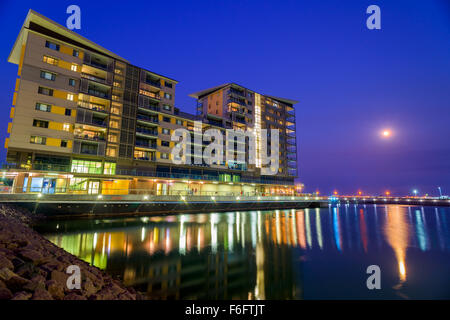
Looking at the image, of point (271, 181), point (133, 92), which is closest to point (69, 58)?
point (133, 92)

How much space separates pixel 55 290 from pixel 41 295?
46 centimetres

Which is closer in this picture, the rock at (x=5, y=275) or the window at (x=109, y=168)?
the rock at (x=5, y=275)

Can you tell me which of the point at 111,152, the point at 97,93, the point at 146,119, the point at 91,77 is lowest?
the point at 111,152

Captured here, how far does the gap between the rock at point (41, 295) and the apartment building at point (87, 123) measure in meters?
25.8

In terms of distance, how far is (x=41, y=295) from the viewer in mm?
4383

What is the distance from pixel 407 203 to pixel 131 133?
420 feet

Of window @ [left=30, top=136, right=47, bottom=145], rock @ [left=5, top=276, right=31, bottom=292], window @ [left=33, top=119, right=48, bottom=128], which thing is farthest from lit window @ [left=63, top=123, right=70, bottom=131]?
rock @ [left=5, top=276, right=31, bottom=292]

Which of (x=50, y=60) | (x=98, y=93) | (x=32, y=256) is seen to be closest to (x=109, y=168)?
(x=98, y=93)

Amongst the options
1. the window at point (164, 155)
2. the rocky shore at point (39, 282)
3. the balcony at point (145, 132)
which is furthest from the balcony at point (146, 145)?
the rocky shore at point (39, 282)

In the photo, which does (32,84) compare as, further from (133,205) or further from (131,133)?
(133,205)

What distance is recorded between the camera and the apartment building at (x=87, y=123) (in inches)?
1351

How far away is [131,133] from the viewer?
44281 millimetres

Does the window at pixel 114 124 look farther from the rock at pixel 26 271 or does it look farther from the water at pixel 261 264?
the rock at pixel 26 271

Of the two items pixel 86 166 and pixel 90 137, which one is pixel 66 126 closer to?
pixel 90 137
